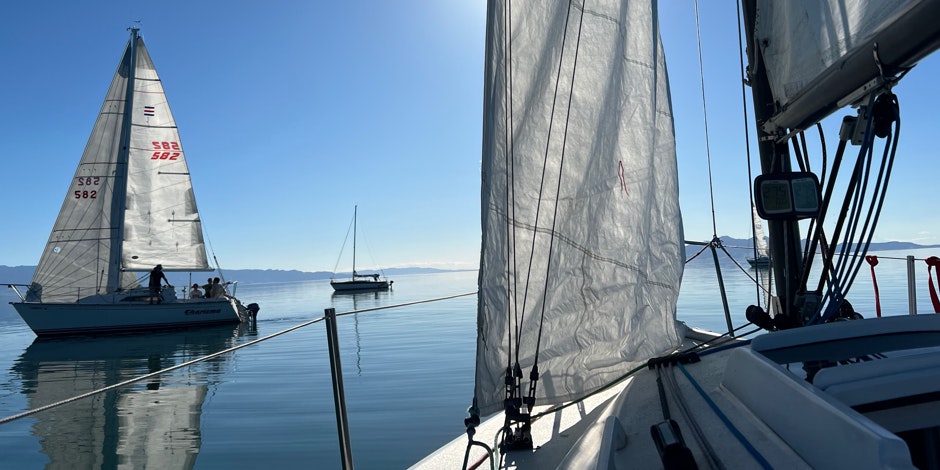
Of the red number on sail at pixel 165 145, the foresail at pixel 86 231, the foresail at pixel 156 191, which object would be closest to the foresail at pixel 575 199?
the foresail at pixel 86 231

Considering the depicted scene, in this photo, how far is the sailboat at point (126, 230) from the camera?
788 inches

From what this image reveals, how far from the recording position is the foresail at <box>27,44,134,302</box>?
20297 millimetres

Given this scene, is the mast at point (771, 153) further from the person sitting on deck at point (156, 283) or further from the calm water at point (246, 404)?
the person sitting on deck at point (156, 283)

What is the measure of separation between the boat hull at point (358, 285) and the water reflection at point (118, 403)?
116ft

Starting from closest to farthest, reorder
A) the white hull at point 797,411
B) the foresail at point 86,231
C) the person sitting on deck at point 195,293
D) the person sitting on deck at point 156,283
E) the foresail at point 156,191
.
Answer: the white hull at point 797,411 < the foresail at point 86,231 < the person sitting on deck at point 156,283 < the foresail at point 156,191 < the person sitting on deck at point 195,293

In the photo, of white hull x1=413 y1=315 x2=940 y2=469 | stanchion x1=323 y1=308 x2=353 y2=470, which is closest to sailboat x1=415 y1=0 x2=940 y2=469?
white hull x1=413 y1=315 x2=940 y2=469

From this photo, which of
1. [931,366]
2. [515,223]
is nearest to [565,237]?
[515,223]

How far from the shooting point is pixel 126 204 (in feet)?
70.7

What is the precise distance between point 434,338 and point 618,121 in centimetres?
1287

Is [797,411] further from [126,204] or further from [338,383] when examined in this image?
[126,204]

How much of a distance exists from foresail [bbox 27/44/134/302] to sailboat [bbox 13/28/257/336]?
3cm

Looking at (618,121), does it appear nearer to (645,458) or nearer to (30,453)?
(645,458)

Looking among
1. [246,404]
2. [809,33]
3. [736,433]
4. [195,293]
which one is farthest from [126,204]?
[736,433]

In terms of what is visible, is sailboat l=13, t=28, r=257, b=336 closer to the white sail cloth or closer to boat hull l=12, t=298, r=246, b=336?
boat hull l=12, t=298, r=246, b=336
